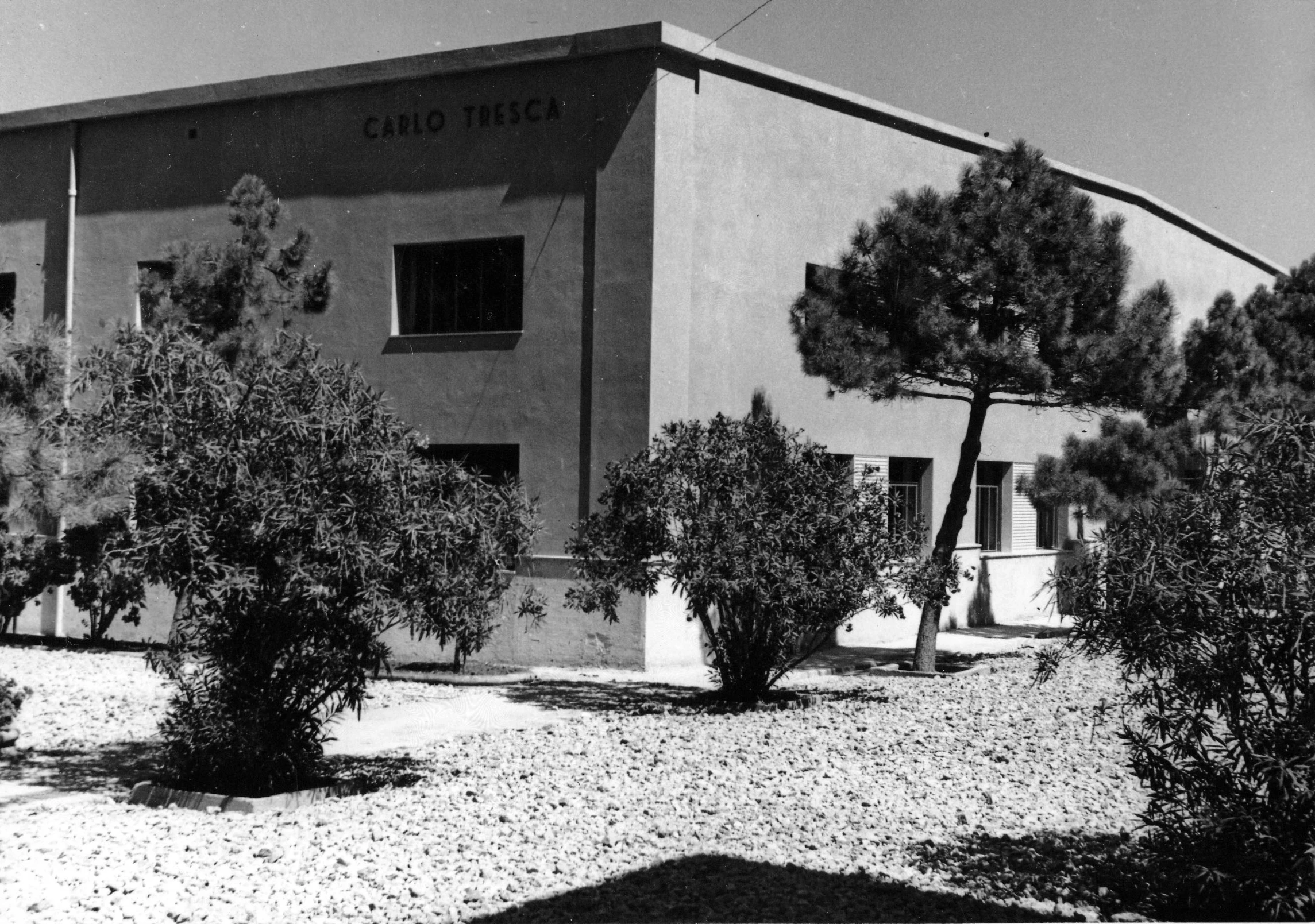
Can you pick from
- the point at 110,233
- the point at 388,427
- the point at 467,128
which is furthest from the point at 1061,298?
the point at 110,233

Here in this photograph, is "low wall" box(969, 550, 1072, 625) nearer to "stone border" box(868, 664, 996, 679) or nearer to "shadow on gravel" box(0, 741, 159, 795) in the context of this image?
"stone border" box(868, 664, 996, 679)

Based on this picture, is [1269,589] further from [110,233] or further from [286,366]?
[110,233]

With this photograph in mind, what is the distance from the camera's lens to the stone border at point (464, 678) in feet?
48.3

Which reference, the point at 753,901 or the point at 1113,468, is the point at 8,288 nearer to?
the point at 1113,468

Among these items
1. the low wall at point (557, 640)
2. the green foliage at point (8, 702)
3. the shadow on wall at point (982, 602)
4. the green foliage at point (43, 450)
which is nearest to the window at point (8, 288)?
the low wall at point (557, 640)

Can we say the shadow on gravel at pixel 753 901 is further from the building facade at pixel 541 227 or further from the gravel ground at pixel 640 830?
the building facade at pixel 541 227

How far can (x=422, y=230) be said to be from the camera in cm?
1722

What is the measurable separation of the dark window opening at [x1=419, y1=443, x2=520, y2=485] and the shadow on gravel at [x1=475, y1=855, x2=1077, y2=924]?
10.6 meters

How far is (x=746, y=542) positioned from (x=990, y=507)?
1254 centimetres

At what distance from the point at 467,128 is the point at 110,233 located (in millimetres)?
6123

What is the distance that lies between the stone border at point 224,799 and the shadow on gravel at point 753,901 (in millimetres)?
2680

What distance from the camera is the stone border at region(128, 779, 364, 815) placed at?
8.02 meters

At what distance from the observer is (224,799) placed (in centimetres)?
808

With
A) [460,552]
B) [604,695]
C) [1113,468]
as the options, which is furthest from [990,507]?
[460,552]
